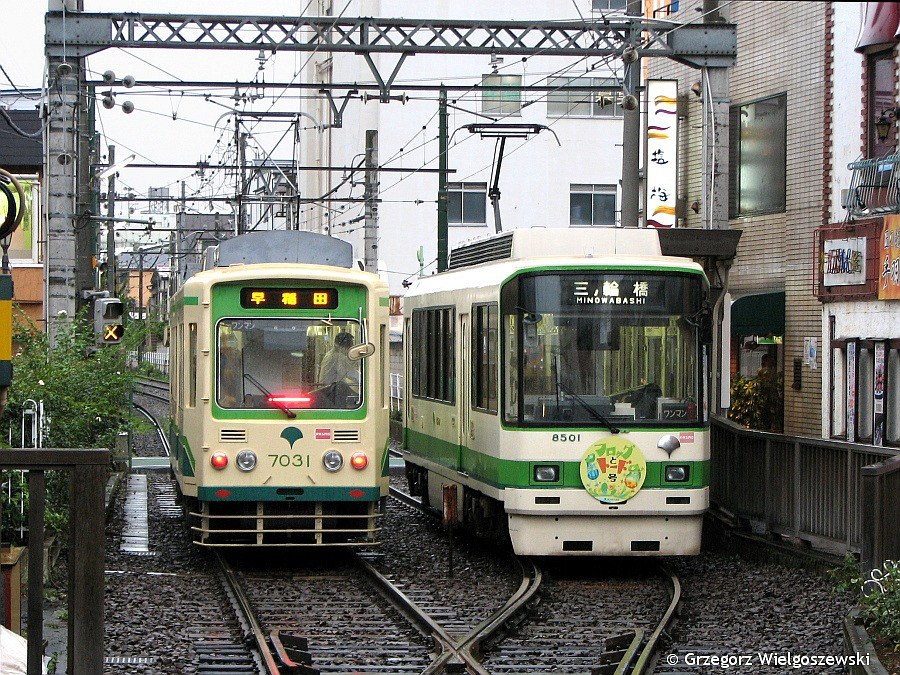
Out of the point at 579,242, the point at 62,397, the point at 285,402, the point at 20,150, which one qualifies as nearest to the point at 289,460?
the point at 285,402

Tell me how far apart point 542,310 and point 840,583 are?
370cm

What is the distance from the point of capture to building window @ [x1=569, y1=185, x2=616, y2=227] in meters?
52.6

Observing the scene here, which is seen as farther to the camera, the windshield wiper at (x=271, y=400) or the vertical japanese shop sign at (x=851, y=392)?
the vertical japanese shop sign at (x=851, y=392)

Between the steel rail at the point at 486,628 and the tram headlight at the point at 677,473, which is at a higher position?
the tram headlight at the point at 677,473

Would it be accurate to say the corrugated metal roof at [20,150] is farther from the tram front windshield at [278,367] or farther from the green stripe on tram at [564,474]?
the green stripe on tram at [564,474]

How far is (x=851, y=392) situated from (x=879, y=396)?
767 mm

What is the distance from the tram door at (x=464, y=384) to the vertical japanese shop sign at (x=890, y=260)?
6.00 metres

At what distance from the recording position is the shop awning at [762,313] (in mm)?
23000

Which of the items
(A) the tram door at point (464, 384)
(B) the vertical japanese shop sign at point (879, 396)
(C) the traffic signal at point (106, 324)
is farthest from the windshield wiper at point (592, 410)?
(C) the traffic signal at point (106, 324)

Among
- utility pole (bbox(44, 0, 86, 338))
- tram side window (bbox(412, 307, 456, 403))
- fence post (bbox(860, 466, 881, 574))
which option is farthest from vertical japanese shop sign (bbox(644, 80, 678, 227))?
fence post (bbox(860, 466, 881, 574))

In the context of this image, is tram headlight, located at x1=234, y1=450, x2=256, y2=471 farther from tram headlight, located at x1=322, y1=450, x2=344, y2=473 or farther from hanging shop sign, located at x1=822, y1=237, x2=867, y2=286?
hanging shop sign, located at x1=822, y1=237, x2=867, y2=286

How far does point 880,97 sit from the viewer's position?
19.7 metres

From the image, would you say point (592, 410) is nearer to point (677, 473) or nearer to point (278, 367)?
point (677, 473)

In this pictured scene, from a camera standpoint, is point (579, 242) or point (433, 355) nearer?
point (579, 242)
